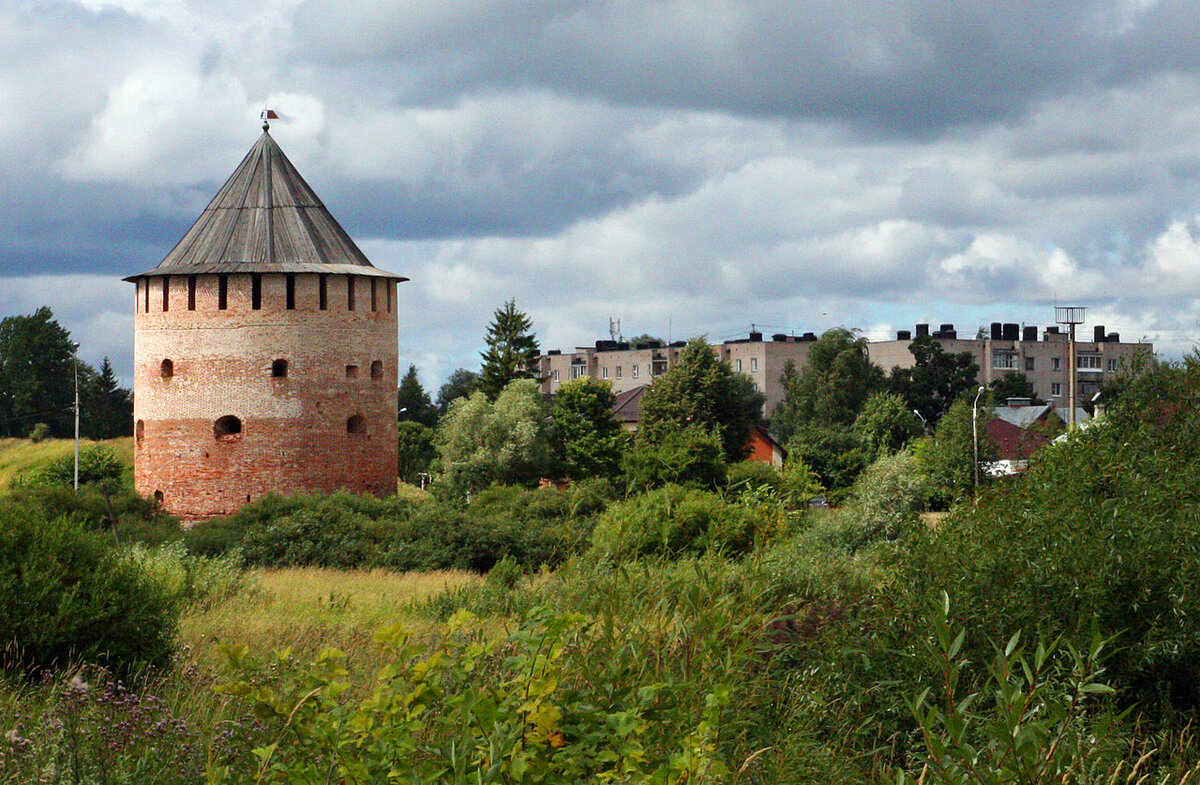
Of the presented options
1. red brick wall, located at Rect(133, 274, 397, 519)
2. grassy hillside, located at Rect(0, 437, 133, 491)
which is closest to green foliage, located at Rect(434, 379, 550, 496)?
red brick wall, located at Rect(133, 274, 397, 519)

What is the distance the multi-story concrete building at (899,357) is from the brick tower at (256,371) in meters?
38.3

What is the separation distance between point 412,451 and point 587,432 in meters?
14.6

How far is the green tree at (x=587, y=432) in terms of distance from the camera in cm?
3797

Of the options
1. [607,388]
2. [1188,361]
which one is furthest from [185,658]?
[607,388]

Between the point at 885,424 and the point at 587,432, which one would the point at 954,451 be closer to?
the point at 885,424

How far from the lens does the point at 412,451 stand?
167ft

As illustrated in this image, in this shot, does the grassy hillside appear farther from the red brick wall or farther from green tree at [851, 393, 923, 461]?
green tree at [851, 393, 923, 461]

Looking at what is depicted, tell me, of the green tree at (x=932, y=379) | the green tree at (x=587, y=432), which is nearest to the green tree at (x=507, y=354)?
the green tree at (x=587, y=432)

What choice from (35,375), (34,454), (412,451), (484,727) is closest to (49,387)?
Answer: (35,375)

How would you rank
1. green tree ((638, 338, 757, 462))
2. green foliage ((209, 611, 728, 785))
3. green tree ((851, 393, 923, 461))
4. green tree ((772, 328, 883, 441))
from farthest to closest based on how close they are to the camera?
green tree ((772, 328, 883, 441))
green tree ((851, 393, 923, 461))
green tree ((638, 338, 757, 462))
green foliage ((209, 611, 728, 785))

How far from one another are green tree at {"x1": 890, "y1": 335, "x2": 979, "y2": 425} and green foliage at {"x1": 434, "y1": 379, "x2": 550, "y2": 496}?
26.0 metres

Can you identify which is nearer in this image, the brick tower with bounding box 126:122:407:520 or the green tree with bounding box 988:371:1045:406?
the brick tower with bounding box 126:122:407:520

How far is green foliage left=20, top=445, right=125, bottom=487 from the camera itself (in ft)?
120

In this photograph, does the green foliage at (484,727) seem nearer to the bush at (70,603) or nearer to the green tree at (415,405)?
the bush at (70,603)
